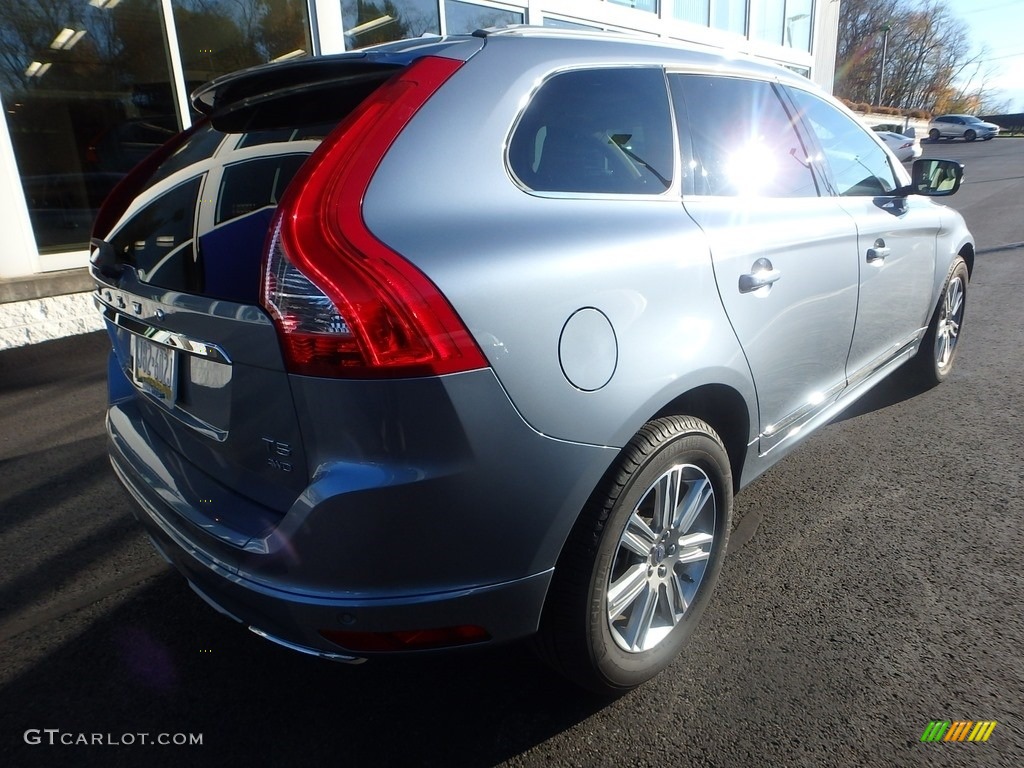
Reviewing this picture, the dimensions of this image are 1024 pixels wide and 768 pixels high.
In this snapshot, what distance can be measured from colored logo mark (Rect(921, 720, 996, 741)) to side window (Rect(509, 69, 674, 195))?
1.66 m

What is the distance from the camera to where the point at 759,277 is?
2248 mm

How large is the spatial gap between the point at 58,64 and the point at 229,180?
6.27 m

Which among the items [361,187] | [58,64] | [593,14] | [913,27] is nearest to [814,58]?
[593,14]

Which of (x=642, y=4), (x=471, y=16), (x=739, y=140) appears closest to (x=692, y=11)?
(x=642, y=4)

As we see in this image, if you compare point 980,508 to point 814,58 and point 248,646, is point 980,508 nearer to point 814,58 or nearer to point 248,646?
point 248,646

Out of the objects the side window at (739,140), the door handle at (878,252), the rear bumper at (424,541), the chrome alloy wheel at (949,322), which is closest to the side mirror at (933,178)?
the door handle at (878,252)

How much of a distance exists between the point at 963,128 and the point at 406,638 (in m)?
51.0

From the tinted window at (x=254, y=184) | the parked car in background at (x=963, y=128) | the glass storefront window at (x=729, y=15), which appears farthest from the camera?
the parked car in background at (x=963, y=128)

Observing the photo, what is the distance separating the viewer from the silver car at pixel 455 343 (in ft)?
4.83

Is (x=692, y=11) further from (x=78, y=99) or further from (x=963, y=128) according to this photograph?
(x=963, y=128)

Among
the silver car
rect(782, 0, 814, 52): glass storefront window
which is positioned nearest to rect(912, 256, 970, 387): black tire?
the silver car

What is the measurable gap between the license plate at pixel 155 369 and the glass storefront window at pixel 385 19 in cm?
776

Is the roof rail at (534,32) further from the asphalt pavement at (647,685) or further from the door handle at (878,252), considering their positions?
the asphalt pavement at (647,685)

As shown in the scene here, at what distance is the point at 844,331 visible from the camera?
115 inches
